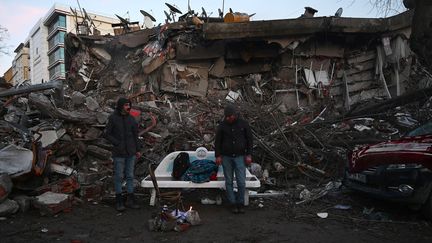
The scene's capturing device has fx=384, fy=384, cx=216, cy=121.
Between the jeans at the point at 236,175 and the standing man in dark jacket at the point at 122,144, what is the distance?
64.0 inches

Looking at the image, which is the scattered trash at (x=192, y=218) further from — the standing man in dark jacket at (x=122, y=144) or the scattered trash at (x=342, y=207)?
the scattered trash at (x=342, y=207)

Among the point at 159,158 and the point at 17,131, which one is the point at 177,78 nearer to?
the point at 159,158

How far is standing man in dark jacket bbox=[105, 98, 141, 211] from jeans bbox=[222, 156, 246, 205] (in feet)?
5.34

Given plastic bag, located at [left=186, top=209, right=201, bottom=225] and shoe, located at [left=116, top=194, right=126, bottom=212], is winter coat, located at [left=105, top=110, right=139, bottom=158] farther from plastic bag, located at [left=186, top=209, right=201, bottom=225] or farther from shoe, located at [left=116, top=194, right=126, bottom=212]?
plastic bag, located at [left=186, top=209, right=201, bottom=225]

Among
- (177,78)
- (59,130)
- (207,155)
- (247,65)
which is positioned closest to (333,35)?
(247,65)

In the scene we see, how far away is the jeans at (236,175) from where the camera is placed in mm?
6543

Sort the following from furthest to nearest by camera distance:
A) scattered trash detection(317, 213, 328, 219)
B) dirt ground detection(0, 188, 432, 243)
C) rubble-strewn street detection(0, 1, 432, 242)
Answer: scattered trash detection(317, 213, 328, 219)
rubble-strewn street detection(0, 1, 432, 242)
dirt ground detection(0, 188, 432, 243)

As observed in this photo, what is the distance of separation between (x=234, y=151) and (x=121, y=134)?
197cm

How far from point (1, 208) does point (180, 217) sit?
113 inches

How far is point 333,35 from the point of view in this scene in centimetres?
1439

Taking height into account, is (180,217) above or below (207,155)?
below

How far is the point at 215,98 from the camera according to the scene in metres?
13.2

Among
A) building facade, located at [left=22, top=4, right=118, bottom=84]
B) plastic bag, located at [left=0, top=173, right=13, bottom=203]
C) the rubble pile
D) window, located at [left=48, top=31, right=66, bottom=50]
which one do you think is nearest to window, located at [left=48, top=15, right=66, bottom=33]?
building facade, located at [left=22, top=4, right=118, bottom=84]

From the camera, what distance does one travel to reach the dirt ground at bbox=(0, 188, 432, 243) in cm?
525
